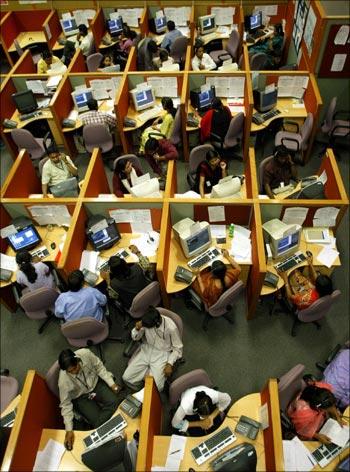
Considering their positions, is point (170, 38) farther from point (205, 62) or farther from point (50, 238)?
point (50, 238)

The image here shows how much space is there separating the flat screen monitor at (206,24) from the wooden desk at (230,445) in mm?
6623

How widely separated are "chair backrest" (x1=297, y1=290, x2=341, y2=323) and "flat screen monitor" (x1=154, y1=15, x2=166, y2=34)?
6.13 metres

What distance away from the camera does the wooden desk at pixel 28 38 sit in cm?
741

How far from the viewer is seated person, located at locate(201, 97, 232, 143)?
5070mm

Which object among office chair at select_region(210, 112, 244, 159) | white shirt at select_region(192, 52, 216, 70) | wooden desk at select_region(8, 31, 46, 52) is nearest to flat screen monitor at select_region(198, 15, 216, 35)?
white shirt at select_region(192, 52, 216, 70)

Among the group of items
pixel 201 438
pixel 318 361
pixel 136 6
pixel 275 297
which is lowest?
pixel 318 361

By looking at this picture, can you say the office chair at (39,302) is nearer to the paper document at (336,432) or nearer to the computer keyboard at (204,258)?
the computer keyboard at (204,258)

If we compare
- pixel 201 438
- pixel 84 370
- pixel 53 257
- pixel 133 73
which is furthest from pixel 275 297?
pixel 133 73

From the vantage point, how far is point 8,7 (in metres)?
7.50

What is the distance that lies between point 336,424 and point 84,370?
6.55 feet

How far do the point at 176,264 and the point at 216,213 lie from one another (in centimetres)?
67

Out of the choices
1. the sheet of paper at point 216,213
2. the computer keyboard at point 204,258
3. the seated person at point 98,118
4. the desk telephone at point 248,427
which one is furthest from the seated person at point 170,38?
the desk telephone at point 248,427

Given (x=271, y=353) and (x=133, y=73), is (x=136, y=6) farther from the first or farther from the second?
(x=271, y=353)

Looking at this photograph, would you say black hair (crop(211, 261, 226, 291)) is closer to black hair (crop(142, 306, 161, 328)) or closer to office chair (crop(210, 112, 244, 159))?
black hair (crop(142, 306, 161, 328))
